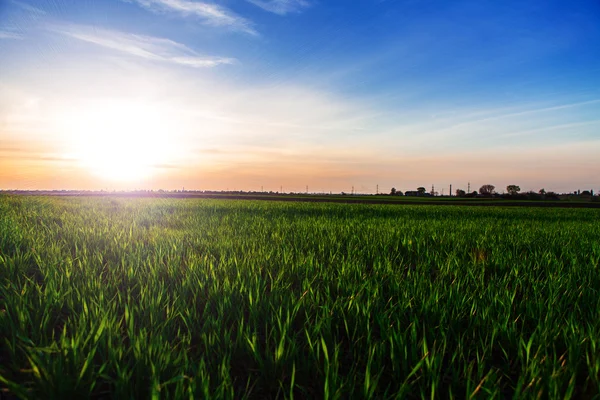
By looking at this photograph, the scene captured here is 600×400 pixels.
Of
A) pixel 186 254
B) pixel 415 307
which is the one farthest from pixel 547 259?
pixel 186 254

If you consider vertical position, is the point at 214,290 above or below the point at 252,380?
above

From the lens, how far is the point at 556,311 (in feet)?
9.46

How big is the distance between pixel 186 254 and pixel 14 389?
3435mm

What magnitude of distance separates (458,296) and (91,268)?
13.3 ft

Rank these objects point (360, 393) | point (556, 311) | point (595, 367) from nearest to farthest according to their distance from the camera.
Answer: point (360, 393) < point (595, 367) < point (556, 311)

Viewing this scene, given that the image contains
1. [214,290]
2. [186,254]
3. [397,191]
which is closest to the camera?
[214,290]

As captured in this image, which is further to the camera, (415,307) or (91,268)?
(91,268)

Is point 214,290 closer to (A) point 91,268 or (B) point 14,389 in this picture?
(B) point 14,389

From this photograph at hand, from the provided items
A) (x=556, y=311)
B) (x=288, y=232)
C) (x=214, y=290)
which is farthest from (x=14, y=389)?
(x=288, y=232)

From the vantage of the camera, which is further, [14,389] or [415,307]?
[415,307]

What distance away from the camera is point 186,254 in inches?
199

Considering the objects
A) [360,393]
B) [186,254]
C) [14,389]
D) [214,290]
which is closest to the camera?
[14,389]

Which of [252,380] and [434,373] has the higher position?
[434,373]

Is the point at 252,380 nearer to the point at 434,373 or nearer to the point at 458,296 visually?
the point at 434,373
